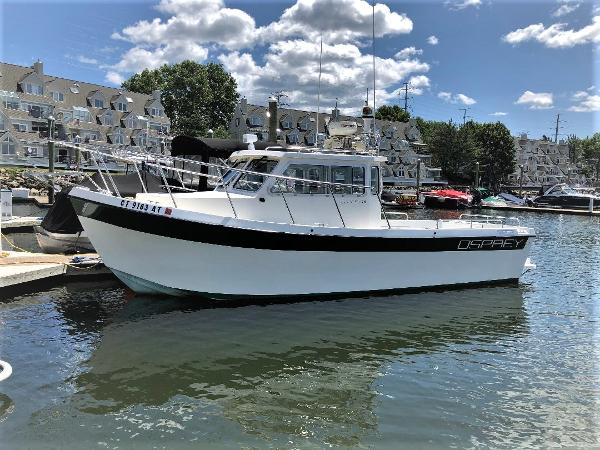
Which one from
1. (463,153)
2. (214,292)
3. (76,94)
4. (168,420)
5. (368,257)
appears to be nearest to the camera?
(168,420)

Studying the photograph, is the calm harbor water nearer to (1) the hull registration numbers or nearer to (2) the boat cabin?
(2) the boat cabin

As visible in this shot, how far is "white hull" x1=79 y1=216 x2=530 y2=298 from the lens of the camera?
1023 centimetres

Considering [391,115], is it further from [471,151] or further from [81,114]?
[81,114]

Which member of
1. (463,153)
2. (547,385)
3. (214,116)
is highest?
(214,116)

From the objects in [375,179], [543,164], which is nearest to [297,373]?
[375,179]

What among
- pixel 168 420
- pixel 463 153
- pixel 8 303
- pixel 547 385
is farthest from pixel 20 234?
pixel 463 153

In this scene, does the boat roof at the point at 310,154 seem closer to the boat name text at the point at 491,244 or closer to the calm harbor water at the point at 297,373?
the calm harbor water at the point at 297,373

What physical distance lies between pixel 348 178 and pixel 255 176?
7.53 ft

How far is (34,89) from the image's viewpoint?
58.6 meters

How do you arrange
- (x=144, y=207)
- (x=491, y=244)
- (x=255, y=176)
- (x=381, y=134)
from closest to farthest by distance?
1. (x=144, y=207)
2. (x=255, y=176)
3. (x=491, y=244)
4. (x=381, y=134)

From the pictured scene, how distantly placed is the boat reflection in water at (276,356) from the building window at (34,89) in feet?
187

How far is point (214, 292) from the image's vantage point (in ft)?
34.7

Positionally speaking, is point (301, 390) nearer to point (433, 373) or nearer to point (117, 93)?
point (433, 373)

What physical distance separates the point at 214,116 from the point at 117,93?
15.1m
